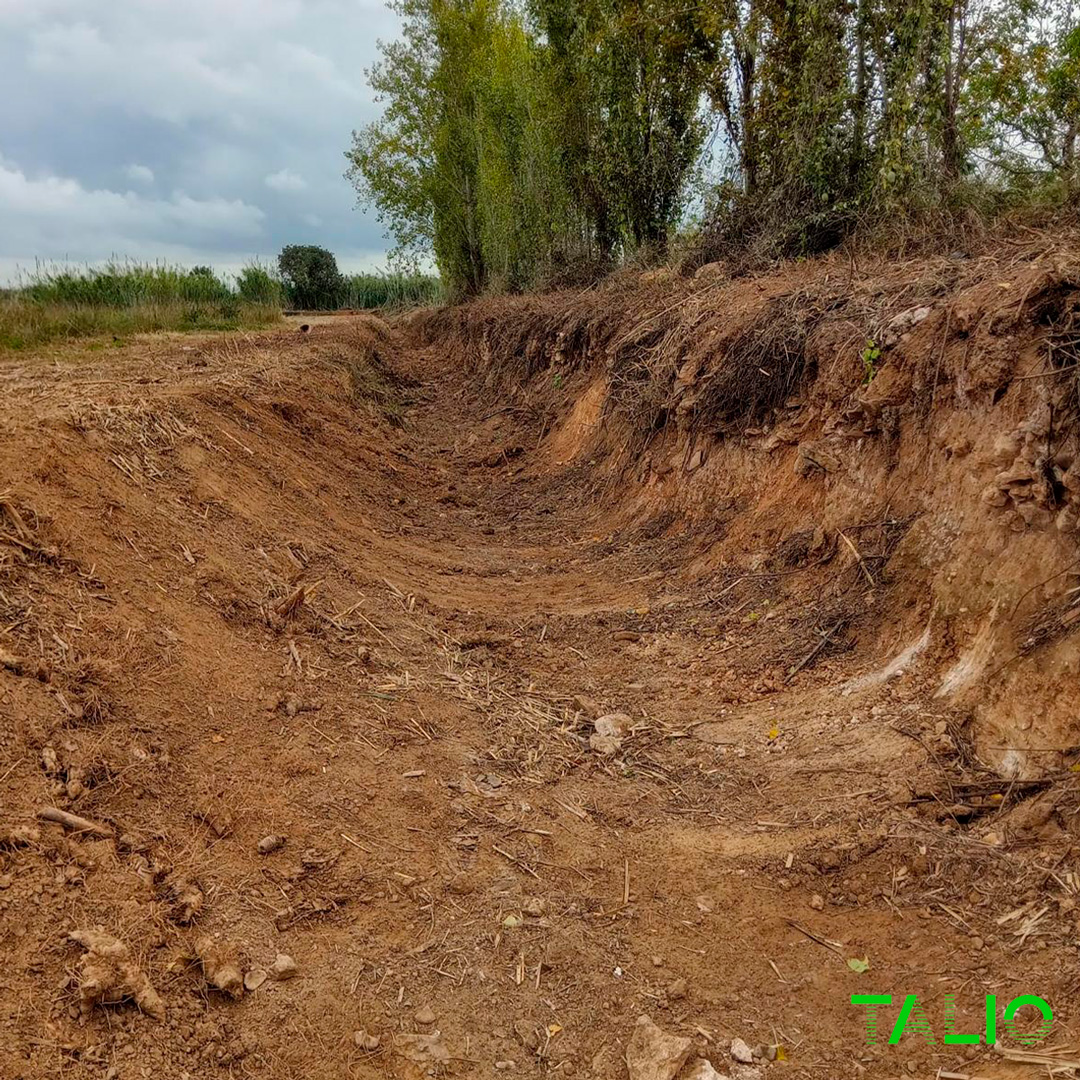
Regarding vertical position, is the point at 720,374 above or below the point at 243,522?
above

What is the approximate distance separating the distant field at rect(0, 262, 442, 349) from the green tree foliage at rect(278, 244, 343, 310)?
13222 mm

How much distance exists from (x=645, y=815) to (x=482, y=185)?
71.1 ft

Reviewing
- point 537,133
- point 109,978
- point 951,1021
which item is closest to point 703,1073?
point 951,1021

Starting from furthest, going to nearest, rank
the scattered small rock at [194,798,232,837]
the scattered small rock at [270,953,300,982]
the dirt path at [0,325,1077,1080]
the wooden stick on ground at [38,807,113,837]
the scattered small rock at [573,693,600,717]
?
1. the scattered small rock at [573,693,600,717]
2. the scattered small rock at [194,798,232,837]
3. the wooden stick on ground at [38,807,113,837]
4. the scattered small rock at [270,953,300,982]
5. the dirt path at [0,325,1077,1080]

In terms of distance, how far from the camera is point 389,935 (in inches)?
100

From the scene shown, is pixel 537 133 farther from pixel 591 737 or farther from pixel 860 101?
pixel 591 737

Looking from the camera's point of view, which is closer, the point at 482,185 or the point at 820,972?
the point at 820,972

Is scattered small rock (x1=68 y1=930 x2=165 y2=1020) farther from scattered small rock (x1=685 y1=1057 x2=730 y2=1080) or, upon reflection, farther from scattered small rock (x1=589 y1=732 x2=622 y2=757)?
scattered small rock (x1=589 y1=732 x2=622 y2=757)

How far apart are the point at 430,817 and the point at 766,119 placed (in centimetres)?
915

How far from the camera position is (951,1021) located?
219cm

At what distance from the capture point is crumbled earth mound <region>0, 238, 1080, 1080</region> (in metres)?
2.22

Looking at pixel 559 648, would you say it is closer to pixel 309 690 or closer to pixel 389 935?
pixel 309 690

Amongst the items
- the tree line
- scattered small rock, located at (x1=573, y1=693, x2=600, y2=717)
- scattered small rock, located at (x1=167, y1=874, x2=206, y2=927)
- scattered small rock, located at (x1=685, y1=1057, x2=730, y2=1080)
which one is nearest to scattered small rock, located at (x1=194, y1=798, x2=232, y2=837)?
scattered small rock, located at (x1=167, y1=874, x2=206, y2=927)

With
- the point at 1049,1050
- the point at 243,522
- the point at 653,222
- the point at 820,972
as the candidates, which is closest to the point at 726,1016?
the point at 820,972
